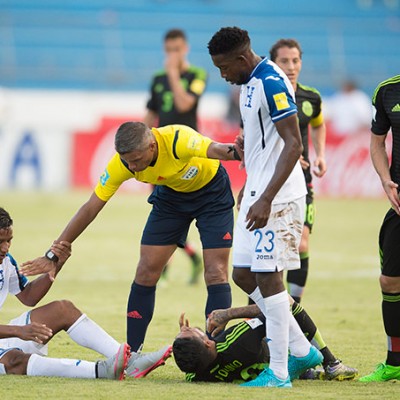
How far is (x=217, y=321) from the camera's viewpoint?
21.9 ft

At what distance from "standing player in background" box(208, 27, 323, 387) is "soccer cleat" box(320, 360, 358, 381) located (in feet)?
1.83

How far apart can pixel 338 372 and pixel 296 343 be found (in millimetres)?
472

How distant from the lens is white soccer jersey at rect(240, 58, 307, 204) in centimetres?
609

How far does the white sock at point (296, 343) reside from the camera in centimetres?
644

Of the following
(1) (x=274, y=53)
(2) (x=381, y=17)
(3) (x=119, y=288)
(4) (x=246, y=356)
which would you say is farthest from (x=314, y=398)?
(2) (x=381, y=17)

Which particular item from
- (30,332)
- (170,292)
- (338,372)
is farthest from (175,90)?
(30,332)

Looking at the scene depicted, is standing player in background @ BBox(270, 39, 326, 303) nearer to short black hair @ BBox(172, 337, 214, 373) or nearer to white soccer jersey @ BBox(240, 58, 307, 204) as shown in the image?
white soccer jersey @ BBox(240, 58, 307, 204)

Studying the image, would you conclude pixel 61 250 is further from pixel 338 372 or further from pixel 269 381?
pixel 338 372

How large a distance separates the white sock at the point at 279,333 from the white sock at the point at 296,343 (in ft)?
0.83

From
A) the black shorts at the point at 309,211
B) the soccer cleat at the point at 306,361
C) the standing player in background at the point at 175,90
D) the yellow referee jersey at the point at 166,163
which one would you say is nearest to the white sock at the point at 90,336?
the yellow referee jersey at the point at 166,163

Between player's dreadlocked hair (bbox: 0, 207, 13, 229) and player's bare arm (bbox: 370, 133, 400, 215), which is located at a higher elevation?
player's bare arm (bbox: 370, 133, 400, 215)

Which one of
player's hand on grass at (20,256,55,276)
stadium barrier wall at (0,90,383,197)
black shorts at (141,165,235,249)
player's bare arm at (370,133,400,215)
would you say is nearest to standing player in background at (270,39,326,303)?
black shorts at (141,165,235,249)

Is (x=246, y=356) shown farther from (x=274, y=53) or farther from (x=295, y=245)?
(x=274, y=53)

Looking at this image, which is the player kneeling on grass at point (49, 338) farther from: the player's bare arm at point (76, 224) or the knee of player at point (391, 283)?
the knee of player at point (391, 283)
